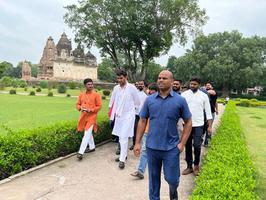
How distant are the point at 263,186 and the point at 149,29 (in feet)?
61.5

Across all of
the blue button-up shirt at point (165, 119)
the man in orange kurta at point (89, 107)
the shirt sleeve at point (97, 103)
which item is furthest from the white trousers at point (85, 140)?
the blue button-up shirt at point (165, 119)

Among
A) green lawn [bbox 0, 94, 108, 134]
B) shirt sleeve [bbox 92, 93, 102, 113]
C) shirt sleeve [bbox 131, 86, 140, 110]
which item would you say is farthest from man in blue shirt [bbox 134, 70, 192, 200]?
green lawn [bbox 0, 94, 108, 134]

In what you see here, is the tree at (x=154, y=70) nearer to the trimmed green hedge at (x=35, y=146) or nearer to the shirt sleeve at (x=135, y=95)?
the trimmed green hedge at (x=35, y=146)

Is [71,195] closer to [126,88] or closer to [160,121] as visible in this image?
[160,121]

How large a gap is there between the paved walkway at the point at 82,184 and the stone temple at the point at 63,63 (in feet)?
224

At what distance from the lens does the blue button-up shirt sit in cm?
373

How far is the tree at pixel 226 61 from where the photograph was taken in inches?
1988

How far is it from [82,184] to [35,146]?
4.60 feet

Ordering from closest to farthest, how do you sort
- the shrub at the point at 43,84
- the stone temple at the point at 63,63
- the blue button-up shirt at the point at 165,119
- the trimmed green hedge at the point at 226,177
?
1. the trimmed green hedge at the point at 226,177
2. the blue button-up shirt at the point at 165,119
3. the shrub at the point at 43,84
4. the stone temple at the point at 63,63

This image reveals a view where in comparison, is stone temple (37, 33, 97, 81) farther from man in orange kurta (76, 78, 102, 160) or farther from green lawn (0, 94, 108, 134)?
man in orange kurta (76, 78, 102, 160)

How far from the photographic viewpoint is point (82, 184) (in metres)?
5.31

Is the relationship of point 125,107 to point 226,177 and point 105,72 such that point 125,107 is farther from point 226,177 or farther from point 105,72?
point 105,72

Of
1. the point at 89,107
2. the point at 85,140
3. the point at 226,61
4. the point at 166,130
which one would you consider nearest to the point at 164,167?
the point at 166,130

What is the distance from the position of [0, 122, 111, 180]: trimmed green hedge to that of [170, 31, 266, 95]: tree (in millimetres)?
43458
